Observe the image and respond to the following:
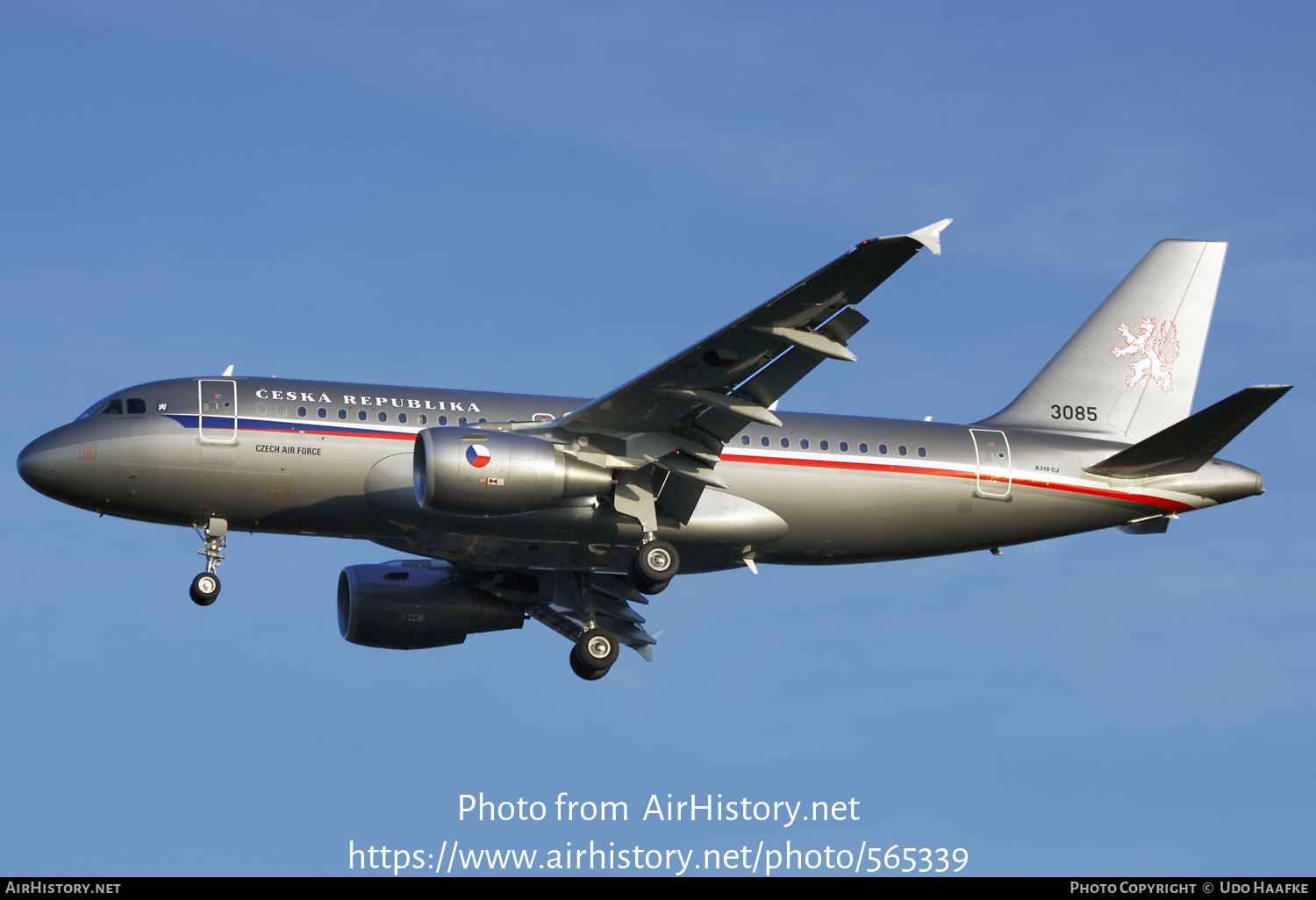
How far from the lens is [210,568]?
37094mm

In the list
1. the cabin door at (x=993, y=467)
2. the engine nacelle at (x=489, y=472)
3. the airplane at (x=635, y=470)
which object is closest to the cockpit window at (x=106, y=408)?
the airplane at (x=635, y=470)

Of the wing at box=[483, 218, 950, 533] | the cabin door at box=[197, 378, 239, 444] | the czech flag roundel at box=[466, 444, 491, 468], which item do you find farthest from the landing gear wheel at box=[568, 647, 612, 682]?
the cabin door at box=[197, 378, 239, 444]

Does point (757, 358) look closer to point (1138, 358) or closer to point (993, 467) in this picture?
point (993, 467)

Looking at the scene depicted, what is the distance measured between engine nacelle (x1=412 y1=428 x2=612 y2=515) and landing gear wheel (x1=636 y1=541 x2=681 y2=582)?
210 centimetres

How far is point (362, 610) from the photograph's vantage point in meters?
42.2

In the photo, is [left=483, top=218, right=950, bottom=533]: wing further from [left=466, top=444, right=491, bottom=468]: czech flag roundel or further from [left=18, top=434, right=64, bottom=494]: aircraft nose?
[left=18, top=434, right=64, bottom=494]: aircraft nose

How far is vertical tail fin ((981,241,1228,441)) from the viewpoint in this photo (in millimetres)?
42594

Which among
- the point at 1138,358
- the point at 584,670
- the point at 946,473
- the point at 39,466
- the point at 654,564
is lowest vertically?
the point at 584,670

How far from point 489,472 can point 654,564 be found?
429 cm

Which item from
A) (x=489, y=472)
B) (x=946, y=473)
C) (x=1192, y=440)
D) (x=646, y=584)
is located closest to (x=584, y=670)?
(x=646, y=584)

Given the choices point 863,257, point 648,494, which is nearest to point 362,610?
point 648,494

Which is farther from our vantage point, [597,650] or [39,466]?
[597,650]

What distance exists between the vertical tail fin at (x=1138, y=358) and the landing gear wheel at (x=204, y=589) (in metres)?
18.3

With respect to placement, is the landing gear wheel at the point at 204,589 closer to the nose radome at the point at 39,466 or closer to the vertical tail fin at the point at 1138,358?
the nose radome at the point at 39,466
